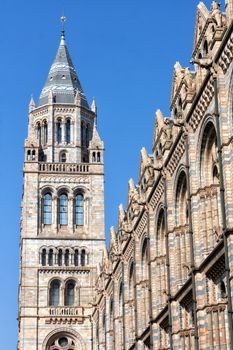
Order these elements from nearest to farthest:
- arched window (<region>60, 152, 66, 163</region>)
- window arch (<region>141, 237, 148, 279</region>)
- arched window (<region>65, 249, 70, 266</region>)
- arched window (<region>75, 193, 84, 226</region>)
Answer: window arch (<region>141, 237, 148, 279</region>) < arched window (<region>65, 249, 70, 266</region>) < arched window (<region>75, 193, 84, 226</region>) < arched window (<region>60, 152, 66, 163</region>)

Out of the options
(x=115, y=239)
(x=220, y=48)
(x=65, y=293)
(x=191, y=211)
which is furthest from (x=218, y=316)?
(x=65, y=293)

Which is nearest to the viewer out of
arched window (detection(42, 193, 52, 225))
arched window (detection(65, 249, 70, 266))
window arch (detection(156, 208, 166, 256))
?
window arch (detection(156, 208, 166, 256))

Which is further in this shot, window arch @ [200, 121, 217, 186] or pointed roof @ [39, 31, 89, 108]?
pointed roof @ [39, 31, 89, 108]

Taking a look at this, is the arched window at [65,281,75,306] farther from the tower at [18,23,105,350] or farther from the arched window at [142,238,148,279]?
the arched window at [142,238,148,279]

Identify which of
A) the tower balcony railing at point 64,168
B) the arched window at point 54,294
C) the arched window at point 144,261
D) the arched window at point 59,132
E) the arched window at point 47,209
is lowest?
the arched window at point 144,261

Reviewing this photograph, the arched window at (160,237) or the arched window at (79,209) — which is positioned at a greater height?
the arched window at (79,209)

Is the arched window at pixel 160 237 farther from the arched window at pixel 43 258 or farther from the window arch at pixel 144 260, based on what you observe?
the arched window at pixel 43 258

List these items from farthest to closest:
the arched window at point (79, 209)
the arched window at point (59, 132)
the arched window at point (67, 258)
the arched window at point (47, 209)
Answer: the arched window at point (59, 132), the arched window at point (79, 209), the arched window at point (47, 209), the arched window at point (67, 258)

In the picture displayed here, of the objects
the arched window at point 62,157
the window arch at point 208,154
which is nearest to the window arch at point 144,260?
the window arch at point 208,154

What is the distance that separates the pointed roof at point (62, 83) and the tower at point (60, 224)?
0.59ft

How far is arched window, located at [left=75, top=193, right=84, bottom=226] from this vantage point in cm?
9450

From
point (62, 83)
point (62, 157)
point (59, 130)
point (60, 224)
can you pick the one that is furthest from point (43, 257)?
point (62, 83)

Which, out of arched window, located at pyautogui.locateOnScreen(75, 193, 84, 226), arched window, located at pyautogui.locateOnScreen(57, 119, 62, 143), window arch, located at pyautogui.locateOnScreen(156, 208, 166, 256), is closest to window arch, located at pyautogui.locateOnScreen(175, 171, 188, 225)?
window arch, located at pyautogui.locateOnScreen(156, 208, 166, 256)

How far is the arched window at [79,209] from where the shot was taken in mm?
94500
